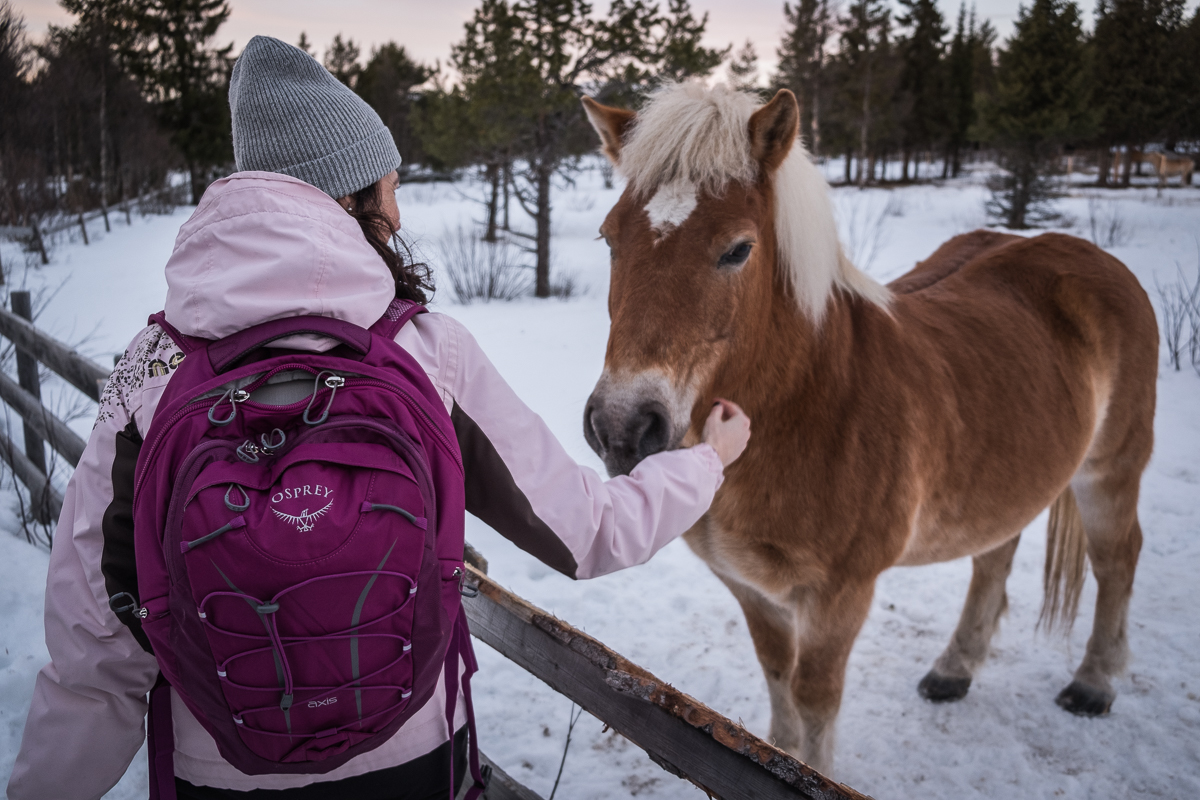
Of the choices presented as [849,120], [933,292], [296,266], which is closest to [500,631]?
[296,266]

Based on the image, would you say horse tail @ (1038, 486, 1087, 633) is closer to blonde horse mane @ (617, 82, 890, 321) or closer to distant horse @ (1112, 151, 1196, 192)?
blonde horse mane @ (617, 82, 890, 321)

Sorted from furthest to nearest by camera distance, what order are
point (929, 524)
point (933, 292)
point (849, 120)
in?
point (849, 120), point (933, 292), point (929, 524)

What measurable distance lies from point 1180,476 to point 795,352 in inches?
194

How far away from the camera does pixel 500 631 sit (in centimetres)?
163

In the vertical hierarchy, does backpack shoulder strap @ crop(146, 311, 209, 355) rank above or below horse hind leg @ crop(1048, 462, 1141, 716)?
above

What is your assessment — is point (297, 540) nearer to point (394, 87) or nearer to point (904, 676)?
point (904, 676)

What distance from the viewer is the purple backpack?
0.79 m

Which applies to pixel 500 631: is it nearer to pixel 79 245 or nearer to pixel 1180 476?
pixel 1180 476

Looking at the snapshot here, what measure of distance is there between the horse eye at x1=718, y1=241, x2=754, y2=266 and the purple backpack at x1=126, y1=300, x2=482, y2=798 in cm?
109

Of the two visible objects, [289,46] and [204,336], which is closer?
[204,336]

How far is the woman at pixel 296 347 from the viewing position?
2.95 feet

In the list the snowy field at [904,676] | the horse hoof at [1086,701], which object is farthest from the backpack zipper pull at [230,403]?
the horse hoof at [1086,701]

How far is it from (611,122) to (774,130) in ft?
1.94

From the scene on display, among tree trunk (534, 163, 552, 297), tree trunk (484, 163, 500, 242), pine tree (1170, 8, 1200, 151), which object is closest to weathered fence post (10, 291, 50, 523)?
tree trunk (534, 163, 552, 297)
